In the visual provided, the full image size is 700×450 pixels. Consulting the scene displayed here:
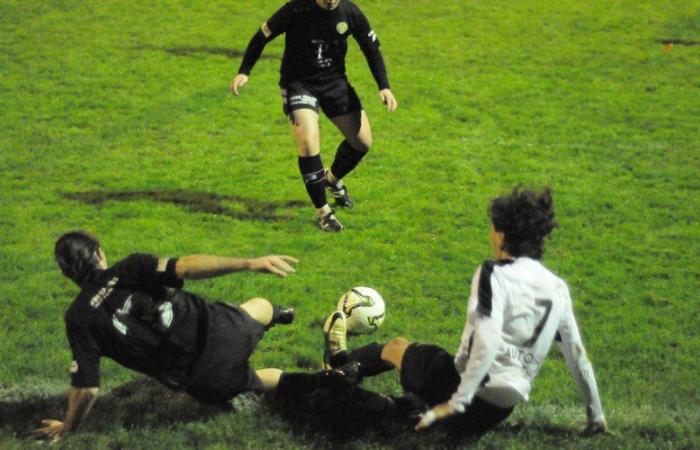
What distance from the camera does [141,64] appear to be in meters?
14.7

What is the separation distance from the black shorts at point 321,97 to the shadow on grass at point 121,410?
12.4ft

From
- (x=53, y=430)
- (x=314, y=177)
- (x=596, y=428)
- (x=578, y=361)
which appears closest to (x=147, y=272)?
(x=53, y=430)

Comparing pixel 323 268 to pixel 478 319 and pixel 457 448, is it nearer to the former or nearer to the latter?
pixel 457 448

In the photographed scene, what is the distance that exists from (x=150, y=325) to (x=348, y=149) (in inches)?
186

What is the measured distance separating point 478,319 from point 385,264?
3.67m

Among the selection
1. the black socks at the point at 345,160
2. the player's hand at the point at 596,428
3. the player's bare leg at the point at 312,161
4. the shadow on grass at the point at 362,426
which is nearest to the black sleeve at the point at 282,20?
the player's bare leg at the point at 312,161

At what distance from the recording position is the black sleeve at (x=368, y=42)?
8.86 meters

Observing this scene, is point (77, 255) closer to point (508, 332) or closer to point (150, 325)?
point (150, 325)

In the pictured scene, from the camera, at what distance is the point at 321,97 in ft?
29.4

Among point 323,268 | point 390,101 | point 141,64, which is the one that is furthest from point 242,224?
point 141,64

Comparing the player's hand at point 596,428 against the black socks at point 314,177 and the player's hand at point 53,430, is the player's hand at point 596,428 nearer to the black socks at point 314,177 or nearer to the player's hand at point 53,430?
the player's hand at point 53,430

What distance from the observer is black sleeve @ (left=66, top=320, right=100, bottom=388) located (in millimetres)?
4926

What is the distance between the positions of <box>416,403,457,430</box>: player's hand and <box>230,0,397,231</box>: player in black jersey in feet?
14.8

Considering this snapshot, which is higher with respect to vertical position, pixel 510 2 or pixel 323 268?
pixel 510 2
